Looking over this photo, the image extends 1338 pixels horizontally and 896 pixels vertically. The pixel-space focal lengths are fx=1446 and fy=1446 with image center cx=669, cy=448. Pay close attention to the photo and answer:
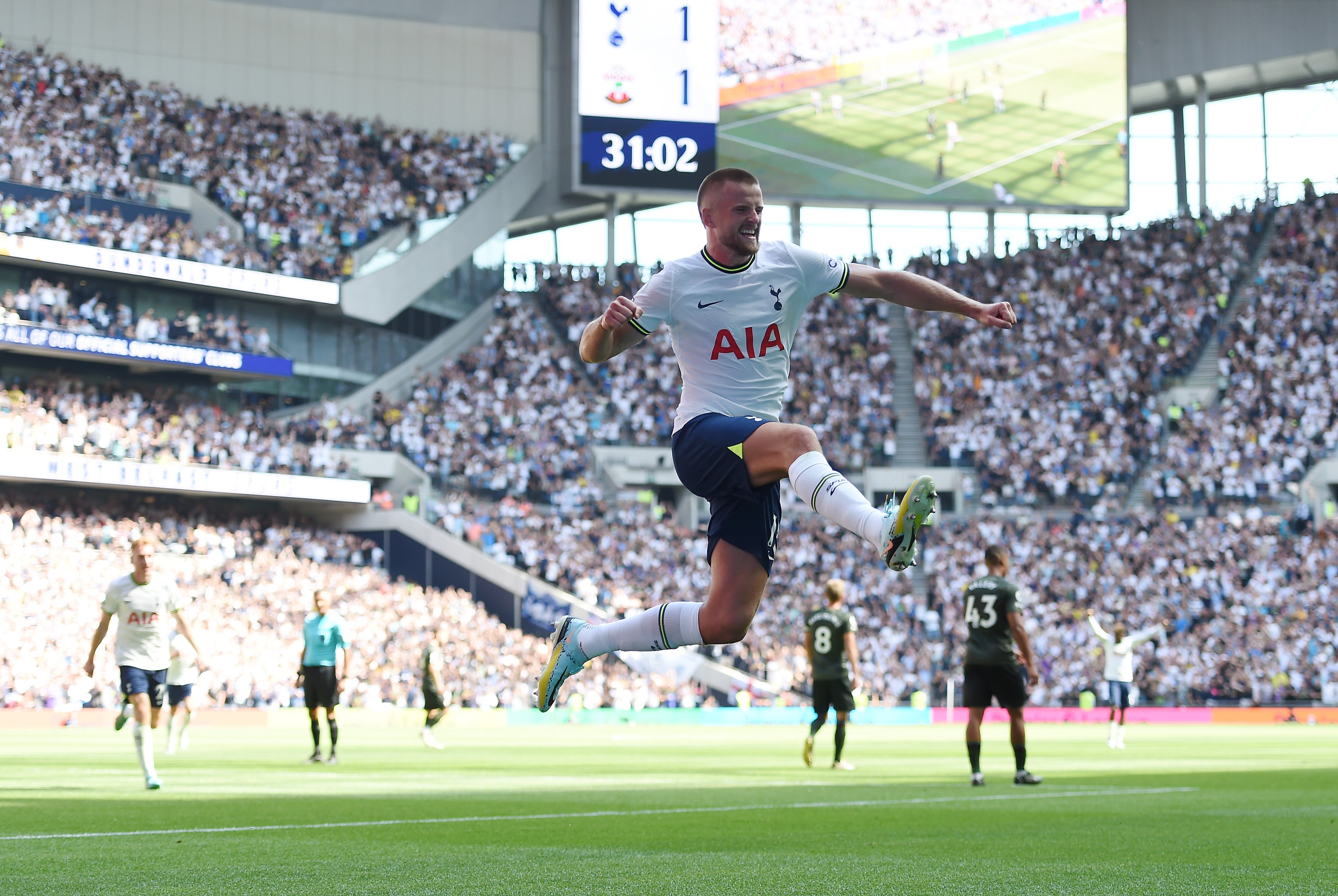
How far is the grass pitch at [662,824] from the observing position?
7512 mm

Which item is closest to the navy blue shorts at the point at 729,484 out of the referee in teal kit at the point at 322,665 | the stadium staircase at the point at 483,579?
the referee in teal kit at the point at 322,665

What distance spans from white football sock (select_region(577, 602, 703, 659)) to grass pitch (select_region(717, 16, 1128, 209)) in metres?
40.3

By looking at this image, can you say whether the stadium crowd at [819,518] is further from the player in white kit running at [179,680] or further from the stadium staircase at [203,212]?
the player in white kit running at [179,680]

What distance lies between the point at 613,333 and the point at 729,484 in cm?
94

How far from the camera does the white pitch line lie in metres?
9.66

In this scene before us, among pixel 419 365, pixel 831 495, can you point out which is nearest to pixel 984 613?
pixel 831 495

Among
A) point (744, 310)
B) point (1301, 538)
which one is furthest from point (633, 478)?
point (744, 310)

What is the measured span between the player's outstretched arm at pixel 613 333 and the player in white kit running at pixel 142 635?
24.0 feet

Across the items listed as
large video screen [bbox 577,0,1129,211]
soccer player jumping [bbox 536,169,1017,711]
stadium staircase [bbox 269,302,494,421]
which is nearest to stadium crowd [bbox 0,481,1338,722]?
stadium staircase [bbox 269,302,494,421]

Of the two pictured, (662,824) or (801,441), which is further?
(662,824)

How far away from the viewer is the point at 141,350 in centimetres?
3875

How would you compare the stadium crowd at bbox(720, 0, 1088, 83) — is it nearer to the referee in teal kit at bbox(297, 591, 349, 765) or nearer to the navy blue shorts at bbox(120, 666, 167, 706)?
the referee in teal kit at bbox(297, 591, 349, 765)

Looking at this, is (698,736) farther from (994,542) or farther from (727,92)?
(727,92)

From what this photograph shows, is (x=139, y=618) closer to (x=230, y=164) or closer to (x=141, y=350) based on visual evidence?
(x=141, y=350)
